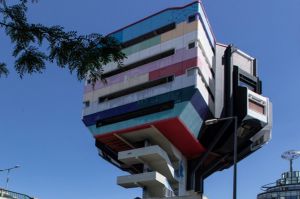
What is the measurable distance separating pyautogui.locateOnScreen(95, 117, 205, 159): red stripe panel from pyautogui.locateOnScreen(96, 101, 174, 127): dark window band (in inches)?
62.9

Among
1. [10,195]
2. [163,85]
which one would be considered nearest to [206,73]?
[163,85]

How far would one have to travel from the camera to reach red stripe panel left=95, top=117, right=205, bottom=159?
6856 centimetres

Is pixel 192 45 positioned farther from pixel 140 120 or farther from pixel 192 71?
pixel 140 120

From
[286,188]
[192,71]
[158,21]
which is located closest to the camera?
[192,71]

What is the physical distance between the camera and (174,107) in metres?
68.0

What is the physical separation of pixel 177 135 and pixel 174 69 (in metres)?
8.58

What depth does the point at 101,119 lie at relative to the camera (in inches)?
2943

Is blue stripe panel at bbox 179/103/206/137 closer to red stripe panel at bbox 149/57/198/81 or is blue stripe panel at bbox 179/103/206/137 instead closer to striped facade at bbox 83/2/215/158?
striped facade at bbox 83/2/215/158

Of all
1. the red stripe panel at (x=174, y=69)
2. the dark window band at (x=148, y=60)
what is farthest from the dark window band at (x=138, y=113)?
the dark window band at (x=148, y=60)

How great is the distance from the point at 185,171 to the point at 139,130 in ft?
33.7

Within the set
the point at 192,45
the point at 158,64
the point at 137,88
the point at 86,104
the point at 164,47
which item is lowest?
the point at 86,104

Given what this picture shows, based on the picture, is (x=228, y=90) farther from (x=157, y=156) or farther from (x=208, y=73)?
(x=157, y=156)

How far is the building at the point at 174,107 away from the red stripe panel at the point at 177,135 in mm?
128

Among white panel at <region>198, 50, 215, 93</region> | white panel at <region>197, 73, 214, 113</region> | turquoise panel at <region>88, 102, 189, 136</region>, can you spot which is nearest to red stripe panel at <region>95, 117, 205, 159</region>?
turquoise panel at <region>88, 102, 189, 136</region>
